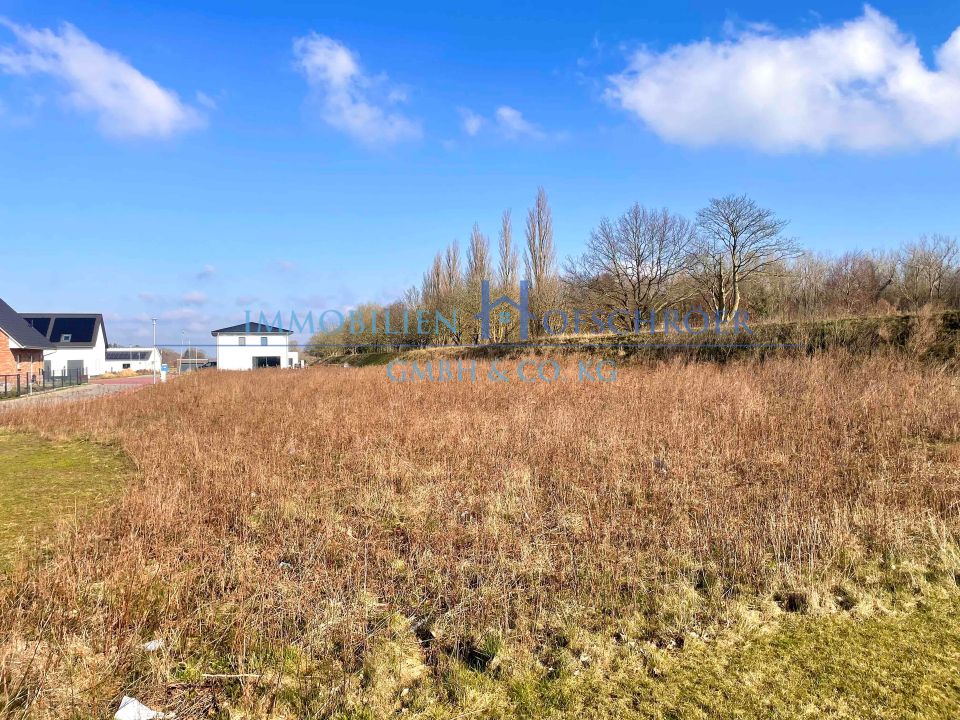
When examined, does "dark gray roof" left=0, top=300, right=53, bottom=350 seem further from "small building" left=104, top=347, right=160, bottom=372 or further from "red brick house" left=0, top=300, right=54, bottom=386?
"small building" left=104, top=347, right=160, bottom=372

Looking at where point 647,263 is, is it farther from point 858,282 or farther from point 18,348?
point 18,348

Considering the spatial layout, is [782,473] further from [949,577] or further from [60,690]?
[60,690]

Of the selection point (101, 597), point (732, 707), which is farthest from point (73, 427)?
point (732, 707)

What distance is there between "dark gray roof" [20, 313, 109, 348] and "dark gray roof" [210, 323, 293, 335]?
12147 millimetres

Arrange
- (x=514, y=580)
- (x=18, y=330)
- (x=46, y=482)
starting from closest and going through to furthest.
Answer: (x=514, y=580) → (x=46, y=482) → (x=18, y=330)

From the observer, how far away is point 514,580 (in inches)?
145

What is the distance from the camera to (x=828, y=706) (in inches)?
92.7

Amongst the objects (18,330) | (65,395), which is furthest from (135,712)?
(18,330)

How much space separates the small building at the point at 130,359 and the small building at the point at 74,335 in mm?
14594

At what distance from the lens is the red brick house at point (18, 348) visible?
94.8 feet

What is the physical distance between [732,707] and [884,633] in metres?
1.32

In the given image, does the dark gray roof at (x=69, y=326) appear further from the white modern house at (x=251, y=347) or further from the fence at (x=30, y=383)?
the fence at (x=30, y=383)

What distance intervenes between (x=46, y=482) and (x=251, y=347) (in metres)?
41.1

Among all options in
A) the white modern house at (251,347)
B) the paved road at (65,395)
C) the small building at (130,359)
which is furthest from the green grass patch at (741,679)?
the small building at (130,359)
